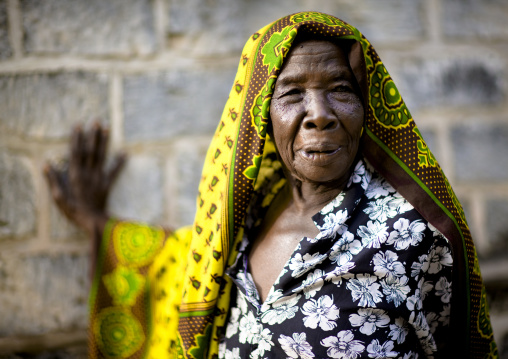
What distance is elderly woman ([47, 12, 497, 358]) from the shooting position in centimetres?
134

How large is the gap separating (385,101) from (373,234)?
413 mm

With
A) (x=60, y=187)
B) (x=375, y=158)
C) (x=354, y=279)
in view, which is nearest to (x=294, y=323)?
(x=354, y=279)

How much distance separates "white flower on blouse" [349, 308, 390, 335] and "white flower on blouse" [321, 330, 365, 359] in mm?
34

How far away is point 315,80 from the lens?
1402mm

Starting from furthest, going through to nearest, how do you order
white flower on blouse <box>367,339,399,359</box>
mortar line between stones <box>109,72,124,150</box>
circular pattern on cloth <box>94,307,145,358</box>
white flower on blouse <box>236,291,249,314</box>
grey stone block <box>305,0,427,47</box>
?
grey stone block <box>305,0,427,47</box> < mortar line between stones <box>109,72,124,150</box> < circular pattern on cloth <box>94,307,145,358</box> < white flower on blouse <box>236,291,249,314</box> < white flower on blouse <box>367,339,399,359</box>

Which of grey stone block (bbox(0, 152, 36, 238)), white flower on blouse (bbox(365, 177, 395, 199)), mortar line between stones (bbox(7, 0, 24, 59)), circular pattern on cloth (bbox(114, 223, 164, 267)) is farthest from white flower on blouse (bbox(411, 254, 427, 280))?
mortar line between stones (bbox(7, 0, 24, 59))

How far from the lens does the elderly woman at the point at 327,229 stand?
134 cm

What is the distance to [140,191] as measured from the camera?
8.17ft

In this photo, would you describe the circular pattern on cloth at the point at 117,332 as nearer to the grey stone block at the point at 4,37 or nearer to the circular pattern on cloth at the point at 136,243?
the circular pattern on cloth at the point at 136,243

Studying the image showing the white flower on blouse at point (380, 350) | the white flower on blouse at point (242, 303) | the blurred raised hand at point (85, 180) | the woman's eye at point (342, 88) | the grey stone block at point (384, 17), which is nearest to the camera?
the white flower on blouse at point (380, 350)

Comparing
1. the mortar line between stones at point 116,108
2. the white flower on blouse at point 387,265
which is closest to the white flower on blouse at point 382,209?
the white flower on blouse at point 387,265

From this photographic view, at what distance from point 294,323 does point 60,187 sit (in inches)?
60.1

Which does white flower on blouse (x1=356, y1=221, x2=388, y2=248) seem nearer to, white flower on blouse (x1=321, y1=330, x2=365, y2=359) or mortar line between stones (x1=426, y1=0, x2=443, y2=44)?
white flower on blouse (x1=321, y1=330, x2=365, y2=359)

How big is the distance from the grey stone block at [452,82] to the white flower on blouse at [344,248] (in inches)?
57.2
